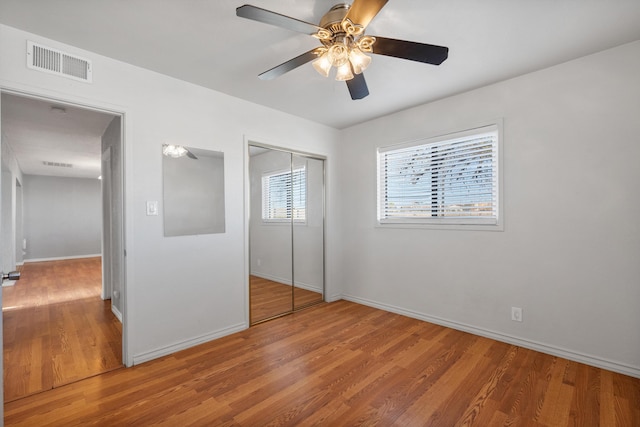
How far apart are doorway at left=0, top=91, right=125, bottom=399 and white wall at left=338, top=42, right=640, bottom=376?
322 cm

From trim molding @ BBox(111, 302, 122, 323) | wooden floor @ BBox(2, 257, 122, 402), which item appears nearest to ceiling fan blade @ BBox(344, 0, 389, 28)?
wooden floor @ BBox(2, 257, 122, 402)

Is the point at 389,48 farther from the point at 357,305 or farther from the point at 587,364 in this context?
the point at 357,305

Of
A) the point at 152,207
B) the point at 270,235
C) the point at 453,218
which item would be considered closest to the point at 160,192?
the point at 152,207

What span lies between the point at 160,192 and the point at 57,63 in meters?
1.14

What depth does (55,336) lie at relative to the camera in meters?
2.98

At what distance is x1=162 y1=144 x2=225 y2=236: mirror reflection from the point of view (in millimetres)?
2662

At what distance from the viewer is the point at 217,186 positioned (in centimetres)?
300

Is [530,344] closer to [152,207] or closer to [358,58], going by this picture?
[358,58]

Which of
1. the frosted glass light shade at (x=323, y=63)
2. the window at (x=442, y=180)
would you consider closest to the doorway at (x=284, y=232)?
the window at (x=442, y=180)

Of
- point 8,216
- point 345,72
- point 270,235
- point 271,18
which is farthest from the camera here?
point 8,216

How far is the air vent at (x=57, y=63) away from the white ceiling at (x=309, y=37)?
3.8 inches

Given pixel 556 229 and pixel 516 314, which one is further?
pixel 516 314

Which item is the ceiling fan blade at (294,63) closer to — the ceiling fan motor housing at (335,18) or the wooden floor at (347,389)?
the ceiling fan motor housing at (335,18)

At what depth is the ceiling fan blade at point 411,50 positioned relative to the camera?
166 cm
